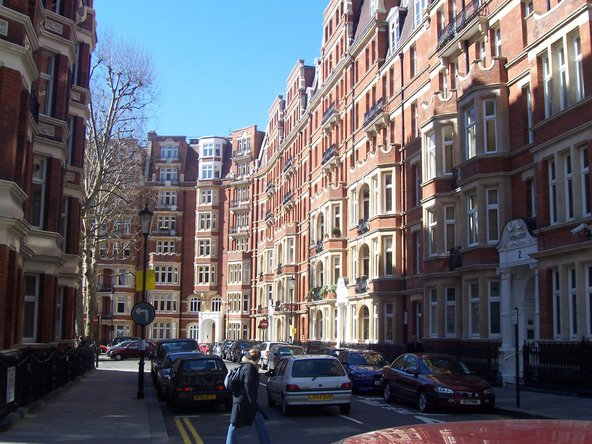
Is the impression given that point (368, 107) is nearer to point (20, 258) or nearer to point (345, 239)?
point (345, 239)

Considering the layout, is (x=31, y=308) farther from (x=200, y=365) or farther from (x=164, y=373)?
(x=200, y=365)

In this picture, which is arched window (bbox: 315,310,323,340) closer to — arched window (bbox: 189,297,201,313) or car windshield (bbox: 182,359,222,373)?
car windshield (bbox: 182,359,222,373)

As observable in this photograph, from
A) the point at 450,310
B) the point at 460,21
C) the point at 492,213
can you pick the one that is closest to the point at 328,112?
the point at 460,21

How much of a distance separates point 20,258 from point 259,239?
201ft

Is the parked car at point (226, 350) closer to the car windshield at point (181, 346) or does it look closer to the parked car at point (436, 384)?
the car windshield at point (181, 346)

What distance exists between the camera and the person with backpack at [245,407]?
401 inches

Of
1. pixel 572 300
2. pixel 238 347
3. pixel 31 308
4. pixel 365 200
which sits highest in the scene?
pixel 365 200

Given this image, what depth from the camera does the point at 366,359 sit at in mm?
25094

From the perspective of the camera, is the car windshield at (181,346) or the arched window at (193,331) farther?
the arched window at (193,331)

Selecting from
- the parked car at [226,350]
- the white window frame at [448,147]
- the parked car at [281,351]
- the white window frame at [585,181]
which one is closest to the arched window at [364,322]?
the parked car at [281,351]

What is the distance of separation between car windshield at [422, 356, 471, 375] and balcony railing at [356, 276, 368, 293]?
69.0 ft

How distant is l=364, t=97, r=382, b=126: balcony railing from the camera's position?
40.6 meters

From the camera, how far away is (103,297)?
3189 inches

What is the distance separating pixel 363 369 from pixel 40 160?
1307 centimetres
